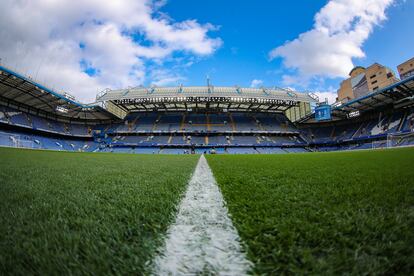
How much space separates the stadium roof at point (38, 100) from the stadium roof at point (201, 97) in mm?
3291

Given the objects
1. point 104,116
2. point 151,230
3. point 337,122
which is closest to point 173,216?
point 151,230

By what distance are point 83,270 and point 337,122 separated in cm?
3946

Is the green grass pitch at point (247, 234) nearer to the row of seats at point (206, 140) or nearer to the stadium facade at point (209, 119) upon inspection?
the stadium facade at point (209, 119)

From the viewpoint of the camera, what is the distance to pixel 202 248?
663mm

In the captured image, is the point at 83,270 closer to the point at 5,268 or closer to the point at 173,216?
the point at 5,268

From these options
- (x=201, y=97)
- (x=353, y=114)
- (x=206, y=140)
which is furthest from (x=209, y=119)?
(x=353, y=114)

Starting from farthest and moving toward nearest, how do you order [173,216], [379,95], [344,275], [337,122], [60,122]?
[337,122], [60,122], [379,95], [173,216], [344,275]

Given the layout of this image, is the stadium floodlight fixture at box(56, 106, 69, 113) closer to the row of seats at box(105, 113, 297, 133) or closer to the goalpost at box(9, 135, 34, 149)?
the goalpost at box(9, 135, 34, 149)

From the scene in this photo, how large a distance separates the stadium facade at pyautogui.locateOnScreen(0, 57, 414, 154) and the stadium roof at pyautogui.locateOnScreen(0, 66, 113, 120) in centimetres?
12

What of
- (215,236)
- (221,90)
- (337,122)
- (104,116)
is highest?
(221,90)

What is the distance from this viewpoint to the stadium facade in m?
23.3

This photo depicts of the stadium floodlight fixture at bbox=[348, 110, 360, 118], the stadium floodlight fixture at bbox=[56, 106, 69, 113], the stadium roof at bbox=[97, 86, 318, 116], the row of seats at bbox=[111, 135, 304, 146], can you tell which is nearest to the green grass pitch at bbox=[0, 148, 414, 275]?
the stadium roof at bbox=[97, 86, 318, 116]

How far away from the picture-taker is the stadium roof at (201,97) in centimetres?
2861

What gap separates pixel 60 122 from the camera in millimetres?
30328
